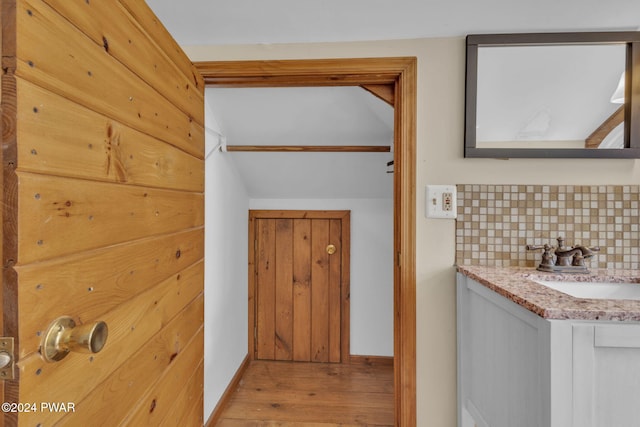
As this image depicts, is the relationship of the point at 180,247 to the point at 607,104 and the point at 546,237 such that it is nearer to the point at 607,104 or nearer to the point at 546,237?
the point at 546,237

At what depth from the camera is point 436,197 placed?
1.35 meters

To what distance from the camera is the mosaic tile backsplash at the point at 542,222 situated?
1317 millimetres

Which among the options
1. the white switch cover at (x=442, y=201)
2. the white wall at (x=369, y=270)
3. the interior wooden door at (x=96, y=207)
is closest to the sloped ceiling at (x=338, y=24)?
the interior wooden door at (x=96, y=207)

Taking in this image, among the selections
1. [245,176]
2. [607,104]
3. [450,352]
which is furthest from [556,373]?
[245,176]

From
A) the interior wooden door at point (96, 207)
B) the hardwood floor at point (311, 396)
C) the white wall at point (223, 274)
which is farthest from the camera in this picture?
the hardwood floor at point (311, 396)

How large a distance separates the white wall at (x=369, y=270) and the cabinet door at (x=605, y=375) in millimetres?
1698

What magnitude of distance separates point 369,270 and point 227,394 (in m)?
1.26

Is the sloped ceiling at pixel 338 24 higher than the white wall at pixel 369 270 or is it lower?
higher

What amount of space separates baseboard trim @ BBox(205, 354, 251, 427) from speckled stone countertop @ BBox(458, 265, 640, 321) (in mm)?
1523

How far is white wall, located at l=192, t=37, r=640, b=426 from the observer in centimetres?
136

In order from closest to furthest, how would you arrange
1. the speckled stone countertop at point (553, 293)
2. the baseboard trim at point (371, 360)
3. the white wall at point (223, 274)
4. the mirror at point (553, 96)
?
the speckled stone countertop at point (553, 293) → the mirror at point (553, 96) → the white wall at point (223, 274) → the baseboard trim at point (371, 360)

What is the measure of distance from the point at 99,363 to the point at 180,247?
1.43ft

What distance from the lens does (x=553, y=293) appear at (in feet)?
3.01

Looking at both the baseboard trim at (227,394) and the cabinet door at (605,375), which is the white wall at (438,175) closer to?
the cabinet door at (605,375)
